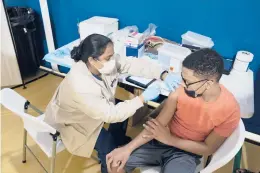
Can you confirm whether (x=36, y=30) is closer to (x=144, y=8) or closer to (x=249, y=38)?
(x=144, y=8)

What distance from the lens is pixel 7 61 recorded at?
2.72 metres

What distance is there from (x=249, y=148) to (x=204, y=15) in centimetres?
121

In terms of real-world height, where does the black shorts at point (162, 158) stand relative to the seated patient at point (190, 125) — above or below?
below

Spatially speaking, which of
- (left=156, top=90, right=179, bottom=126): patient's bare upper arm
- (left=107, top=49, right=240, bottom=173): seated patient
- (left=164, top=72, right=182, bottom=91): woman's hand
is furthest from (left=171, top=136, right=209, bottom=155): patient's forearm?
(left=164, top=72, right=182, bottom=91): woman's hand

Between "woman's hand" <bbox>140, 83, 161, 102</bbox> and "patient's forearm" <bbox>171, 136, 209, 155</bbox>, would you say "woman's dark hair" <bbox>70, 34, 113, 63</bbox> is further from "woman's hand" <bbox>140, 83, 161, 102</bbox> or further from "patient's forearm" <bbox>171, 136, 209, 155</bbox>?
"patient's forearm" <bbox>171, 136, 209, 155</bbox>

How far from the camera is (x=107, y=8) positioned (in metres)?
2.38

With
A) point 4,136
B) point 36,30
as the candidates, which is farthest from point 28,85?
point 4,136

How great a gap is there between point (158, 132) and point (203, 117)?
25 centimetres

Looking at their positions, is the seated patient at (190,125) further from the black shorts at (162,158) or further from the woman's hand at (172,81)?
the woman's hand at (172,81)

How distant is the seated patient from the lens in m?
1.18

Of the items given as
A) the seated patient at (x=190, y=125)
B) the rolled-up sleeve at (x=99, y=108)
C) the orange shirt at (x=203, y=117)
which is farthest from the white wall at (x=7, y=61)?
the orange shirt at (x=203, y=117)

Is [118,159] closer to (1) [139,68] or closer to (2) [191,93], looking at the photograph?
(2) [191,93]

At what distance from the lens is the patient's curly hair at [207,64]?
1.15 meters

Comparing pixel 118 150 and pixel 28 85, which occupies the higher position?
pixel 118 150
